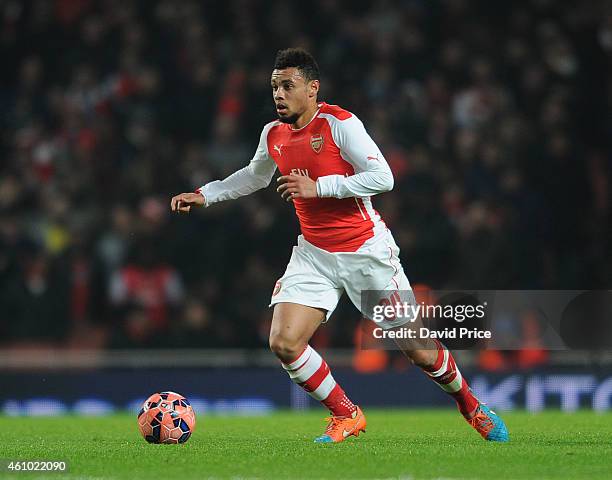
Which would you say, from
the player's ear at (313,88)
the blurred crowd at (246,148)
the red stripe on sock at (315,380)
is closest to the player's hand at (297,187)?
the player's ear at (313,88)

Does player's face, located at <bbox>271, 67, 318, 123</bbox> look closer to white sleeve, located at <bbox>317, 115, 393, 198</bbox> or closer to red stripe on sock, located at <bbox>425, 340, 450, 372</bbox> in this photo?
white sleeve, located at <bbox>317, 115, 393, 198</bbox>

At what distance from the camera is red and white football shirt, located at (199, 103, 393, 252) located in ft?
21.8

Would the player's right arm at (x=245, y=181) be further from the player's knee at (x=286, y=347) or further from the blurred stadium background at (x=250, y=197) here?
the blurred stadium background at (x=250, y=197)

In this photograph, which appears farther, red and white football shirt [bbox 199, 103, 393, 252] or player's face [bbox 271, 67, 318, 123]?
player's face [bbox 271, 67, 318, 123]

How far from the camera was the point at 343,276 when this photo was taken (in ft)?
22.3

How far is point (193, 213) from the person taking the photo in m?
13.2

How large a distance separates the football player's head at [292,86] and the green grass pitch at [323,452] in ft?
5.83

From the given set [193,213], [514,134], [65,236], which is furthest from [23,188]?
[514,134]

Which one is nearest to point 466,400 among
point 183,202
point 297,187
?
point 297,187

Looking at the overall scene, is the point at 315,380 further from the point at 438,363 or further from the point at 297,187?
the point at 297,187

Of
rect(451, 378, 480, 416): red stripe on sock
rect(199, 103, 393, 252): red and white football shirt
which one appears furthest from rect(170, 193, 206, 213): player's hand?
rect(451, 378, 480, 416): red stripe on sock

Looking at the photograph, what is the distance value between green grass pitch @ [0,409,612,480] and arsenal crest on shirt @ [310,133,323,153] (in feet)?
5.15

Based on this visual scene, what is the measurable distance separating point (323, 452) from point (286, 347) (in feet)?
2.41

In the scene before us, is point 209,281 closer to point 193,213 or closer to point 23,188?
point 193,213
